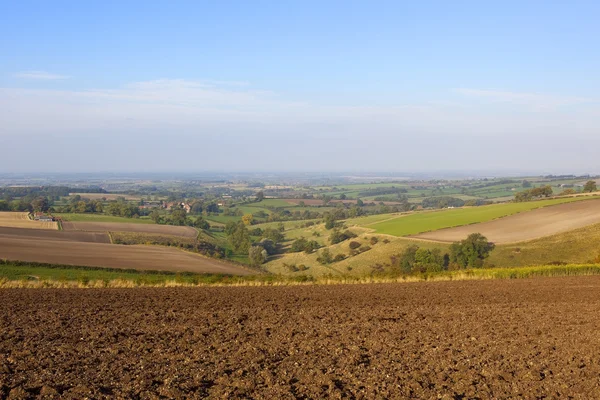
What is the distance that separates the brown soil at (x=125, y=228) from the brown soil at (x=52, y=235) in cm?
346

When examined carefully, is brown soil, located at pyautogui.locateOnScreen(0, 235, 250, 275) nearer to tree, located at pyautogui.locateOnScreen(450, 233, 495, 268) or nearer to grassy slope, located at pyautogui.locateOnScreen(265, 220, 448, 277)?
grassy slope, located at pyautogui.locateOnScreen(265, 220, 448, 277)

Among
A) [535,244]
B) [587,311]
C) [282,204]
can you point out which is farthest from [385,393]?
[282,204]

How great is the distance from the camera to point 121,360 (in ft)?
32.6

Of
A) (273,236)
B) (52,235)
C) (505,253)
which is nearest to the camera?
(505,253)

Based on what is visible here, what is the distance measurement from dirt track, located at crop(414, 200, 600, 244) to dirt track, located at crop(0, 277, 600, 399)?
32.6 meters

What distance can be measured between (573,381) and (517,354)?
1934mm

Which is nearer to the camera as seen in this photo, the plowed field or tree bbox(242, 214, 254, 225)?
the plowed field

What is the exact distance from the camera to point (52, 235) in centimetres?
5247

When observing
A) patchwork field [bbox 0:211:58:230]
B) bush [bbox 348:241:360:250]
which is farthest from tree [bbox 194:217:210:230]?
bush [bbox 348:241:360:250]

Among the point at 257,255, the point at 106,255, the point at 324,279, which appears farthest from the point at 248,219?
the point at 324,279

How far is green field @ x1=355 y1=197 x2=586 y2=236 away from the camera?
60625 mm

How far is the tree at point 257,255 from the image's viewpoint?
57031 millimetres

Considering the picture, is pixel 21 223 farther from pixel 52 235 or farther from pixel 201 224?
pixel 201 224

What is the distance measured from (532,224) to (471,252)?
14.8m
